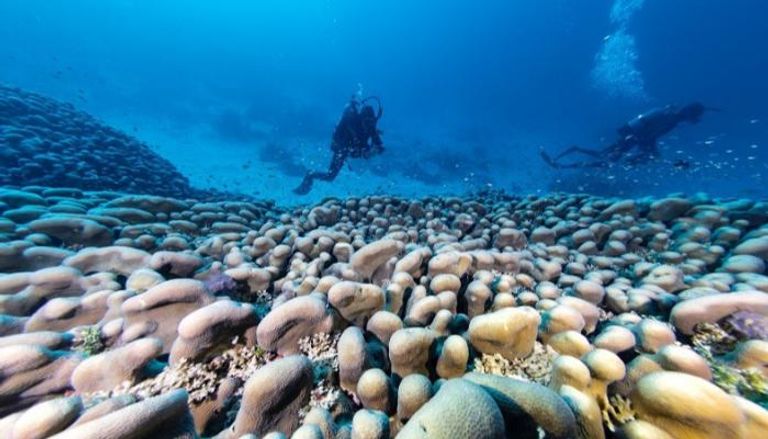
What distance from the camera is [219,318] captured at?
2.05 metres

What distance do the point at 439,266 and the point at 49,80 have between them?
71433 mm

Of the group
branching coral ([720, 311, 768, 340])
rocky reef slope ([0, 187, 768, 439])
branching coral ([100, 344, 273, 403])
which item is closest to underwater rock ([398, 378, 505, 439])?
rocky reef slope ([0, 187, 768, 439])

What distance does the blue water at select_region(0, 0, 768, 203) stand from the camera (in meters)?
31.8

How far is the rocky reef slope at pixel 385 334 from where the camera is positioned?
139 centimetres

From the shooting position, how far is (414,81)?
102 meters

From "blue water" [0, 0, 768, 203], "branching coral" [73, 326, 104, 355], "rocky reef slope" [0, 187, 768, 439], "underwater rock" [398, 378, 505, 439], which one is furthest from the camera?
"blue water" [0, 0, 768, 203]

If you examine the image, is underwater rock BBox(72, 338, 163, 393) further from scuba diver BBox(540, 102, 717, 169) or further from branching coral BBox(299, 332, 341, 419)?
Answer: scuba diver BBox(540, 102, 717, 169)

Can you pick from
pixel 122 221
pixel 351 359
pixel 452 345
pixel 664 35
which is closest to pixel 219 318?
pixel 351 359

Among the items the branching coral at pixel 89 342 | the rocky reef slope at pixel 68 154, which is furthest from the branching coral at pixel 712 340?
the rocky reef slope at pixel 68 154

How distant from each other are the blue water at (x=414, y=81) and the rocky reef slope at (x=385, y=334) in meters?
7.36

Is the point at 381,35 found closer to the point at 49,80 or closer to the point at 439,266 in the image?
the point at 49,80

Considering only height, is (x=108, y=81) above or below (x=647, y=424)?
above

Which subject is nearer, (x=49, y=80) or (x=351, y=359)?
(x=351, y=359)

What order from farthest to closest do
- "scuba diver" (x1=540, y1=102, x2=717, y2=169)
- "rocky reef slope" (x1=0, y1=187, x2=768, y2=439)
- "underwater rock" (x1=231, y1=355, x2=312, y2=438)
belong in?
"scuba diver" (x1=540, y1=102, x2=717, y2=169) < "underwater rock" (x1=231, y1=355, x2=312, y2=438) < "rocky reef slope" (x1=0, y1=187, x2=768, y2=439)
